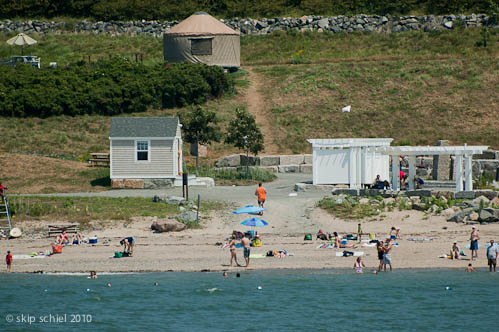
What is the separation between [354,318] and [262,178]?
1994 centimetres

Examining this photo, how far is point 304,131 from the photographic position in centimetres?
5475

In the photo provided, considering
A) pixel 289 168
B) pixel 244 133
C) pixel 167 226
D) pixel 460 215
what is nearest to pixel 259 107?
pixel 289 168

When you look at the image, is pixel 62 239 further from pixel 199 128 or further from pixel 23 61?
pixel 23 61

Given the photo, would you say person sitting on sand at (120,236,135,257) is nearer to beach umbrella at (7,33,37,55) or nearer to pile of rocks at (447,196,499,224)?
pile of rocks at (447,196,499,224)

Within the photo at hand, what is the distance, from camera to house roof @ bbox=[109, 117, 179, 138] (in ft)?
135

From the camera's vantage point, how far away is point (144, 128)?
4138 centimetres

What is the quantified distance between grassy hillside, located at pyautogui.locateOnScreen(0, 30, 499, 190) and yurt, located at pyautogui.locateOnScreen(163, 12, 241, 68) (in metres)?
1.97

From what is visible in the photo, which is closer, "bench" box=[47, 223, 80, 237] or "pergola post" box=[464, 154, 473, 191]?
"bench" box=[47, 223, 80, 237]

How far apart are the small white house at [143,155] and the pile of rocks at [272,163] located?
638cm

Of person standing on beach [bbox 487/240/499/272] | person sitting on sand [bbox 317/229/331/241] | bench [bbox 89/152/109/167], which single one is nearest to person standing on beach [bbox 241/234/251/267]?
person sitting on sand [bbox 317/229/331/241]

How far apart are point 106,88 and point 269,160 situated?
15238 millimetres

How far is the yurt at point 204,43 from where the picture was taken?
65.5 meters

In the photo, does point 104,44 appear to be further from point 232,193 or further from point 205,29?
point 232,193

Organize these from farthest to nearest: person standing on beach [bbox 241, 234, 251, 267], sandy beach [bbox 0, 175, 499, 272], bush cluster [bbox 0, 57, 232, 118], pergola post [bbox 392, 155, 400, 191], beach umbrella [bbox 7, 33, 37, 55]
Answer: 1. beach umbrella [bbox 7, 33, 37, 55]
2. bush cluster [bbox 0, 57, 232, 118]
3. pergola post [bbox 392, 155, 400, 191]
4. sandy beach [bbox 0, 175, 499, 272]
5. person standing on beach [bbox 241, 234, 251, 267]
